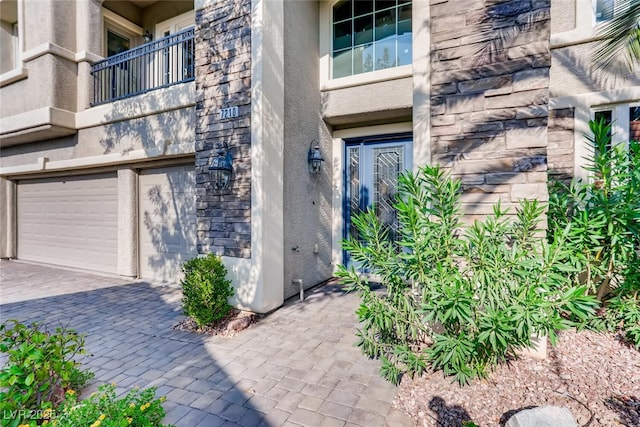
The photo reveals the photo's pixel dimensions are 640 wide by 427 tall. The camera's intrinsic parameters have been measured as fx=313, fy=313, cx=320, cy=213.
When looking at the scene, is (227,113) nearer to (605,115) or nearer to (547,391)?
(547,391)

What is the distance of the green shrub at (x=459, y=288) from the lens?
242cm

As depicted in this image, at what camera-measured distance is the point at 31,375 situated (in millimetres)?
2289

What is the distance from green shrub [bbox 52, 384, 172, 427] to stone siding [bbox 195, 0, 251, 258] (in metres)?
2.58

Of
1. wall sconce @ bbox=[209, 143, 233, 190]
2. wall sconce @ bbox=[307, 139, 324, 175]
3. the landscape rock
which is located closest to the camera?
the landscape rock

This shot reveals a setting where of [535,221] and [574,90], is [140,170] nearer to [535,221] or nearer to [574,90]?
[535,221]

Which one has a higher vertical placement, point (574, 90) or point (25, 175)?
point (574, 90)

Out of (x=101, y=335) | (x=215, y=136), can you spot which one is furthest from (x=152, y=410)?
(x=215, y=136)

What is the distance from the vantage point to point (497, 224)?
2811mm

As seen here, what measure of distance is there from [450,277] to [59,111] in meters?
9.07

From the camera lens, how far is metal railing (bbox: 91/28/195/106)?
6.72 meters

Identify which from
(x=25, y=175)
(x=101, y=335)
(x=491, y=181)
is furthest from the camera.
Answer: (x=25, y=175)

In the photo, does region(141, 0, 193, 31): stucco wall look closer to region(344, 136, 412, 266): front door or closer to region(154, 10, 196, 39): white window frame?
region(154, 10, 196, 39): white window frame

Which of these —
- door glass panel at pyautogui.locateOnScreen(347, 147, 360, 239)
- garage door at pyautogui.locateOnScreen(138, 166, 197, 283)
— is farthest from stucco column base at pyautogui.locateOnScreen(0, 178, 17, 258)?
door glass panel at pyautogui.locateOnScreen(347, 147, 360, 239)

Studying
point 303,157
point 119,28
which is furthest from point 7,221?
point 303,157
